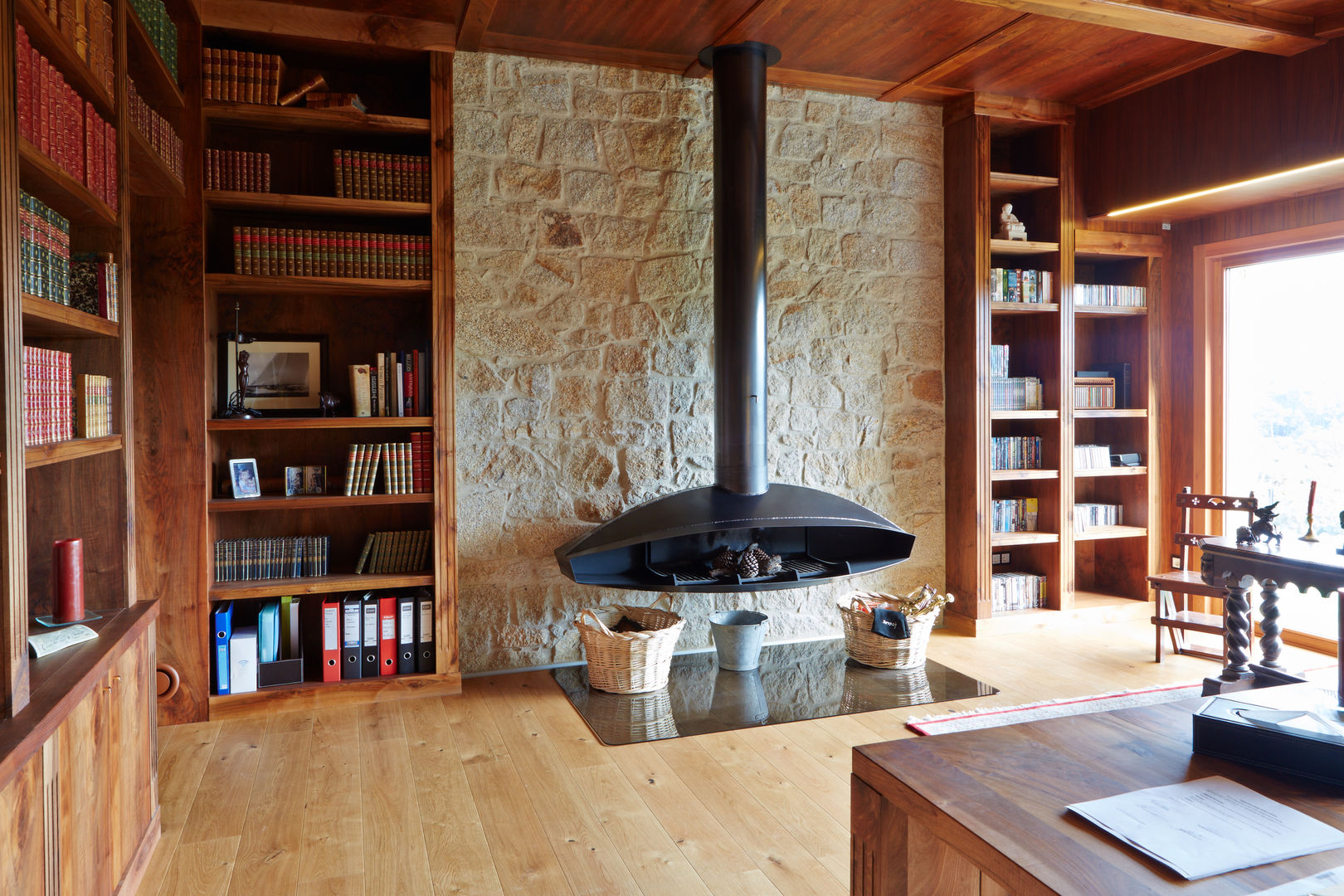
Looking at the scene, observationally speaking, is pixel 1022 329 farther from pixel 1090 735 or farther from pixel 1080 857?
pixel 1080 857

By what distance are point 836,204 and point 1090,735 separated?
127 inches

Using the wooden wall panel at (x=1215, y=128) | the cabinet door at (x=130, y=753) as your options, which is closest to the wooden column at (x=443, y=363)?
the cabinet door at (x=130, y=753)

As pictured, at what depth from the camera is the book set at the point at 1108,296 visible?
4500 millimetres

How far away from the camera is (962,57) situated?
3775 millimetres

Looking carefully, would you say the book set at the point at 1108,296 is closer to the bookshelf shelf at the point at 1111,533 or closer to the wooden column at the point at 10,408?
the bookshelf shelf at the point at 1111,533

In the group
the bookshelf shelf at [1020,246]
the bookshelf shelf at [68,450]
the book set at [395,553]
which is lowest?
the book set at [395,553]

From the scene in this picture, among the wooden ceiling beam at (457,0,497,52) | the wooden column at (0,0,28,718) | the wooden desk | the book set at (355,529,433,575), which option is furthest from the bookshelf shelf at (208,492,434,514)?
the wooden desk

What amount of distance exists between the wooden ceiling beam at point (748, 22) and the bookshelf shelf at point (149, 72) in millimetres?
2054

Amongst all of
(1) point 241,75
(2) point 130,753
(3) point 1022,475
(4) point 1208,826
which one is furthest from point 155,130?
(3) point 1022,475

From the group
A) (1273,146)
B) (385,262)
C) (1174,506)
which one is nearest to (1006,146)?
(1273,146)

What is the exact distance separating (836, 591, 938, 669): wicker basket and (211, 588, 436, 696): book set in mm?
1811

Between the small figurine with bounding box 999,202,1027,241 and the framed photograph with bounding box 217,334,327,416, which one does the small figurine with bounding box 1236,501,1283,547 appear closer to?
the small figurine with bounding box 999,202,1027,241

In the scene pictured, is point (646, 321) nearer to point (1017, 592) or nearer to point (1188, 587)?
point (1017, 592)

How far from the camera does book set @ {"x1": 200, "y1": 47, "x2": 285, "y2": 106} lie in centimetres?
318
